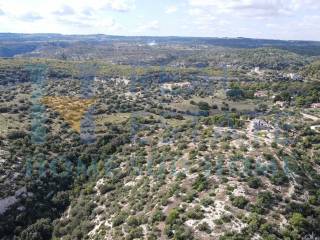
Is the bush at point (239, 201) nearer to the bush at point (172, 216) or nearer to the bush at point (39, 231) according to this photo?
the bush at point (172, 216)

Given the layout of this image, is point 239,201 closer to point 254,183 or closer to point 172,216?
point 254,183

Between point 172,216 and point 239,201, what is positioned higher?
point 239,201

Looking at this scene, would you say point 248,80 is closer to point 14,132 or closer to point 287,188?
point 14,132

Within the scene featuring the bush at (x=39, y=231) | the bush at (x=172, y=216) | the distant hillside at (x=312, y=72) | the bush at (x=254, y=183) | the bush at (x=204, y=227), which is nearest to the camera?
the bush at (x=204, y=227)

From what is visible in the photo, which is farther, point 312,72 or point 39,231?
point 312,72

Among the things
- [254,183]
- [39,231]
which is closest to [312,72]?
[254,183]

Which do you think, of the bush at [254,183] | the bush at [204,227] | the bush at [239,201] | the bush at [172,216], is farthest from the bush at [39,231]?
the bush at [254,183]

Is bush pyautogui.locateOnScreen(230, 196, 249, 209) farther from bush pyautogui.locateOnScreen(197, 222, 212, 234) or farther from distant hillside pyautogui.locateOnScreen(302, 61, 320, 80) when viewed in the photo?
distant hillside pyautogui.locateOnScreen(302, 61, 320, 80)

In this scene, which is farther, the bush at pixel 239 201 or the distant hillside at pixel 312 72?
the distant hillside at pixel 312 72

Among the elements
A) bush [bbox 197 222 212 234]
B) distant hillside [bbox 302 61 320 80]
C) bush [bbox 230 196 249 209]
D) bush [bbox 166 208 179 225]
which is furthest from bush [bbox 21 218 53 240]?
distant hillside [bbox 302 61 320 80]

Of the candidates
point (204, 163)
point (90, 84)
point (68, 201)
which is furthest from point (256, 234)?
point (90, 84)

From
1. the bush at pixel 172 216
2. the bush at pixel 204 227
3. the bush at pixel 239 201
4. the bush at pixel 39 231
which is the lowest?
the bush at pixel 39 231

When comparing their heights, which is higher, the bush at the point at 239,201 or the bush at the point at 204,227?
the bush at the point at 239,201
